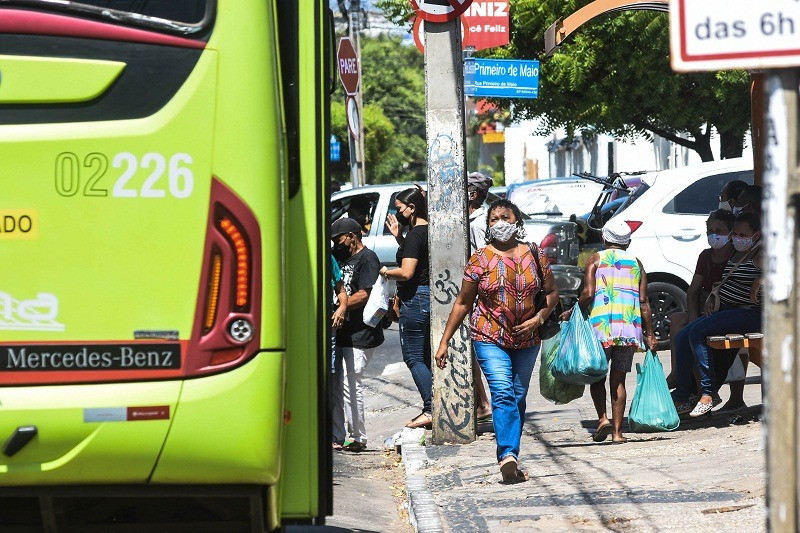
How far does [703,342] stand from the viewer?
30.0 ft

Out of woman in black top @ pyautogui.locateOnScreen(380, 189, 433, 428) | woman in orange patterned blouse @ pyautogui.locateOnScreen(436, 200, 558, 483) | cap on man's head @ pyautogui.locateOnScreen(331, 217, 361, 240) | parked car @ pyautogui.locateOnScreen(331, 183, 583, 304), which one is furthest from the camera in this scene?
parked car @ pyautogui.locateOnScreen(331, 183, 583, 304)

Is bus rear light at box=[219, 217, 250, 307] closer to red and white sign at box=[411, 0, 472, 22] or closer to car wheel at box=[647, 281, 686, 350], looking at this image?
red and white sign at box=[411, 0, 472, 22]

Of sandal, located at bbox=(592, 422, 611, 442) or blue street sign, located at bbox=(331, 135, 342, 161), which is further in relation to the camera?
blue street sign, located at bbox=(331, 135, 342, 161)

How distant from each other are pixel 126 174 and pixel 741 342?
5.22 m

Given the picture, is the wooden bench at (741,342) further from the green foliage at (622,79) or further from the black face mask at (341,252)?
the green foliage at (622,79)

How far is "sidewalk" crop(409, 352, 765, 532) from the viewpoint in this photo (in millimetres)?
6504

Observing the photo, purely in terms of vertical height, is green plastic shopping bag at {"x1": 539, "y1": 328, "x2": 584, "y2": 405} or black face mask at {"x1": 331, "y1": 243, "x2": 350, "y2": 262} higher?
black face mask at {"x1": 331, "y1": 243, "x2": 350, "y2": 262}

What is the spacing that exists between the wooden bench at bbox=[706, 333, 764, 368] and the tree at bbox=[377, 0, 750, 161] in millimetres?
11463

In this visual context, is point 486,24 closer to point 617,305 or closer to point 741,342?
point 617,305

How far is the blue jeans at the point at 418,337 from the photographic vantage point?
9648mm

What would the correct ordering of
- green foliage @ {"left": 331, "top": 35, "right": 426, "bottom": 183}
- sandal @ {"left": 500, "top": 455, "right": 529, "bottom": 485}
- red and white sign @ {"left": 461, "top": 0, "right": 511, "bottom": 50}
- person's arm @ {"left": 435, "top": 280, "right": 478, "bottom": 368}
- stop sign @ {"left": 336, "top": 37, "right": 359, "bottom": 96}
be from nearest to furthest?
sandal @ {"left": 500, "top": 455, "right": 529, "bottom": 485}, person's arm @ {"left": 435, "top": 280, "right": 478, "bottom": 368}, red and white sign @ {"left": 461, "top": 0, "right": 511, "bottom": 50}, stop sign @ {"left": 336, "top": 37, "right": 359, "bottom": 96}, green foliage @ {"left": 331, "top": 35, "right": 426, "bottom": 183}

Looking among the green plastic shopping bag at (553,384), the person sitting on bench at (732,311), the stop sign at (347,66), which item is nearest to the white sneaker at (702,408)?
the person sitting on bench at (732,311)

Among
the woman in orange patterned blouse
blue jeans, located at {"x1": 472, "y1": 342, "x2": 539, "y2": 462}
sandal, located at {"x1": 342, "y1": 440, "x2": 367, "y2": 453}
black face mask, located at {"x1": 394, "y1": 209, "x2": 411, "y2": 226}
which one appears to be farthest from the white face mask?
sandal, located at {"x1": 342, "y1": 440, "x2": 367, "y2": 453}

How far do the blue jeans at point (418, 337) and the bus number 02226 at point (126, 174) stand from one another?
528 centimetres
